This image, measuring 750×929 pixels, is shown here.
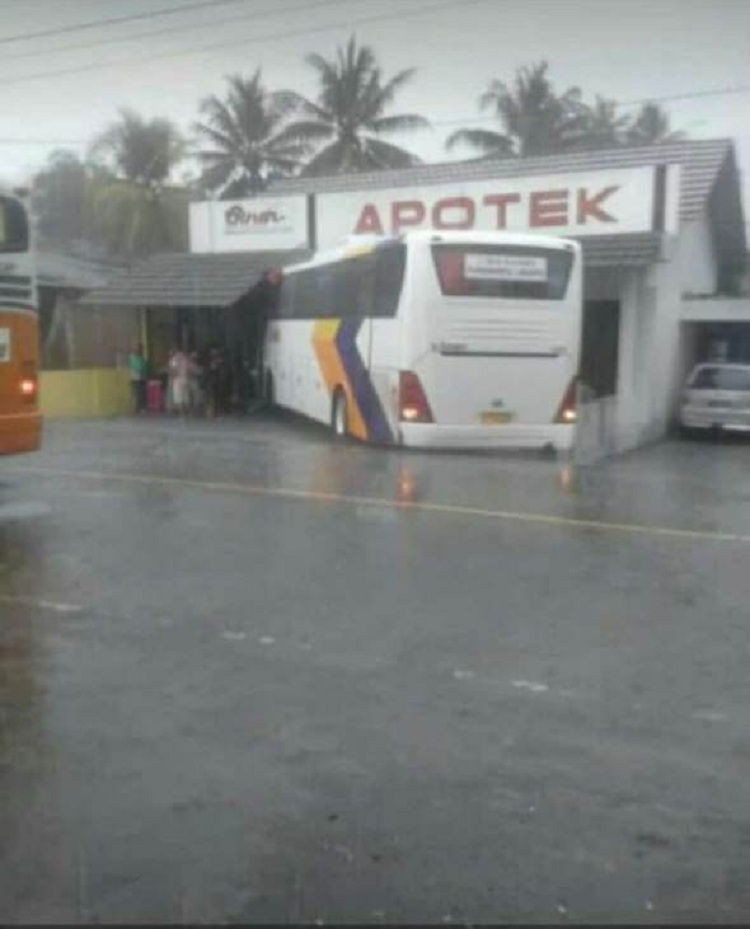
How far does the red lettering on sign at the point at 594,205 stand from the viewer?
2297 centimetres

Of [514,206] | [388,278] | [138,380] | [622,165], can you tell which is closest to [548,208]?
[514,206]

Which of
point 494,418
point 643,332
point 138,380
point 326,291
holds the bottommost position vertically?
point 138,380

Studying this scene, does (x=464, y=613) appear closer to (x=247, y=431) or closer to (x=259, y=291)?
(x=247, y=431)

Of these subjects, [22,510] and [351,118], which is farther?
[351,118]

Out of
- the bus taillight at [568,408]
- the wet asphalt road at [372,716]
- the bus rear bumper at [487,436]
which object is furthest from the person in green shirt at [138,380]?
the wet asphalt road at [372,716]

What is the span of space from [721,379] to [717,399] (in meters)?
0.53

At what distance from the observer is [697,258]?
86.2 ft

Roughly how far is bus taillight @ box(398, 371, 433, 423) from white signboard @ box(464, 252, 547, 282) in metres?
1.72

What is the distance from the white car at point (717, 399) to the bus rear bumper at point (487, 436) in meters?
6.42

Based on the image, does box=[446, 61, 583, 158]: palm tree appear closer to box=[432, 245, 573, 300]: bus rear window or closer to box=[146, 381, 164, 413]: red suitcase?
box=[146, 381, 164, 413]: red suitcase

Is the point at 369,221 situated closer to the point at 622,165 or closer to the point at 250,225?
the point at 250,225

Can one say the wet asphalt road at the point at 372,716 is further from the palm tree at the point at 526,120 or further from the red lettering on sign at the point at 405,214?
the palm tree at the point at 526,120

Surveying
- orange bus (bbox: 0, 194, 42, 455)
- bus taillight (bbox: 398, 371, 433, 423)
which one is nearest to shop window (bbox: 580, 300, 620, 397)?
bus taillight (bbox: 398, 371, 433, 423)

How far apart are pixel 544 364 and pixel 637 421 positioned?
18.4ft
